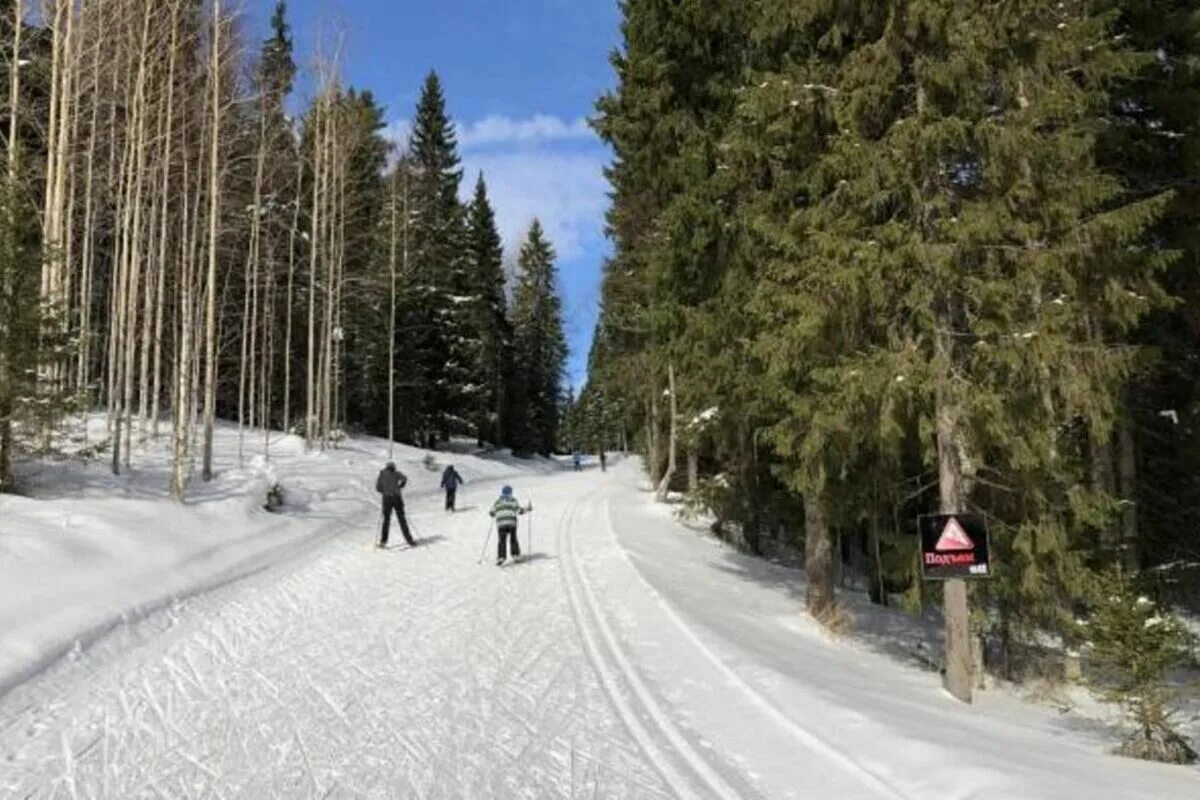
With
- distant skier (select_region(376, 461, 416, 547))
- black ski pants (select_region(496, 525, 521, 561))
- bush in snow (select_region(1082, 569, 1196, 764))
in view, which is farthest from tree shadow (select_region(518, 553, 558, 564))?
bush in snow (select_region(1082, 569, 1196, 764))

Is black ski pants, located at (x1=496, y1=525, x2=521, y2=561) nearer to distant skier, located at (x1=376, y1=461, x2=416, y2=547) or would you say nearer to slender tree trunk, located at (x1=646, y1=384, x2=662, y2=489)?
distant skier, located at (x1=376, y1=461, x2=416, y2=547)

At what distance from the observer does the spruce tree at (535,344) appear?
66438 mm

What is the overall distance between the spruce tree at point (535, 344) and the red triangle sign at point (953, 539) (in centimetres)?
5522

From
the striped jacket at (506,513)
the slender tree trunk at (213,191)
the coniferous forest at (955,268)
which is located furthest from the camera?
the slender tree trunk at (213,191)

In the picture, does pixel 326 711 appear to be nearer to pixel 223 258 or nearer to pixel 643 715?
pixel 643 715

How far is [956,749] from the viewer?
7359mm

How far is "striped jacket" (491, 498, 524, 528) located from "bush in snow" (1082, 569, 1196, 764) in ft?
36.3

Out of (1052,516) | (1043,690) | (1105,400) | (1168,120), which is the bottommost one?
(1043,690)

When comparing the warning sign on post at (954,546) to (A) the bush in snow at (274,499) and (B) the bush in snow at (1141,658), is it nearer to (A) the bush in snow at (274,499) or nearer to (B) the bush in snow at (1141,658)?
(B) the bush in snow at (1141,658)

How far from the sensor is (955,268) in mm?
10633

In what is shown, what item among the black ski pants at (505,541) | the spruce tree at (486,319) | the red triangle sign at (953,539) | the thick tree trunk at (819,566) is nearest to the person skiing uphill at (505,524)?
the black ski pants at (505,541)

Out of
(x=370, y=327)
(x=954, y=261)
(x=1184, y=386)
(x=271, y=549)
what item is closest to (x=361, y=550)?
(x=271, y=549)

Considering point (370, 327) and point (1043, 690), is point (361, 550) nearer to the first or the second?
point (1043, 690)

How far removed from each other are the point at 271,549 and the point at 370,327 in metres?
32.4
